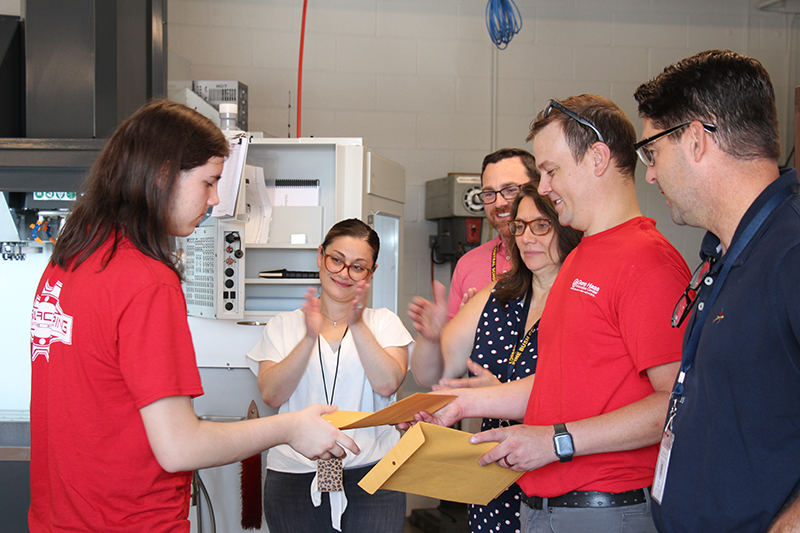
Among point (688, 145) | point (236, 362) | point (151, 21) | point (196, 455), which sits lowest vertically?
point (236, 362)

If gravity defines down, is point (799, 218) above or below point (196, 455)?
above

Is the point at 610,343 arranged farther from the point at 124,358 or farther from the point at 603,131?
the point at 124,358

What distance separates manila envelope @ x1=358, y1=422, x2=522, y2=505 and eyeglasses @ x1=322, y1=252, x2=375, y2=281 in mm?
811

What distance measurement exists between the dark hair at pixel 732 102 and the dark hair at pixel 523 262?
2.36 ft

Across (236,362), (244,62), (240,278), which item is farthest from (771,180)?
(244,62)

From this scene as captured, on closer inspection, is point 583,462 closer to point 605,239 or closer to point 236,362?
point 605,239

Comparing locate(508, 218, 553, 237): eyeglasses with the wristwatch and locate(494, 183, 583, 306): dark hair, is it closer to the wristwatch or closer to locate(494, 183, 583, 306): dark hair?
locate(494, 183, 583, 306): dark hair

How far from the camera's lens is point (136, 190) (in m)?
1.10

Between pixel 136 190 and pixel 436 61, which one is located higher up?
pixel 436 61

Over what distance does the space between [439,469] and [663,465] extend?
421mm

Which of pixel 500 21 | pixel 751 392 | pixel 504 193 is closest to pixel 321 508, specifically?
pixel 504 193

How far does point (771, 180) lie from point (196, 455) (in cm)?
100

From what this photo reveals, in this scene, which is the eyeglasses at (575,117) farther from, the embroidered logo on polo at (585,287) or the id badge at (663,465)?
the id badge at (663,465)

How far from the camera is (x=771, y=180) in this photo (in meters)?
0.90
